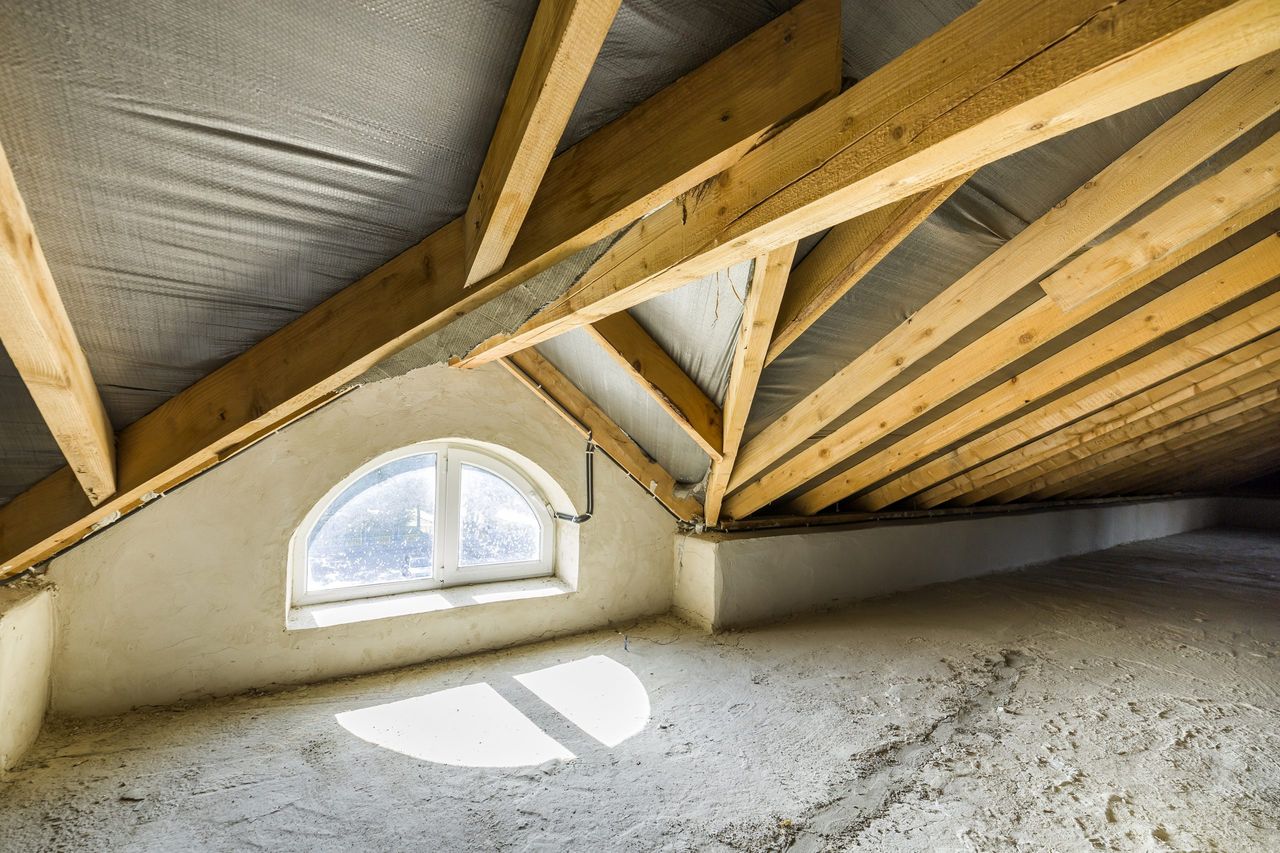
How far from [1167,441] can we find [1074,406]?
2.51 meters

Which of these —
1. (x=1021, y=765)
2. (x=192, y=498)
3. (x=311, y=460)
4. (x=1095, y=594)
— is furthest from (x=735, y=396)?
(x=1095, y=594)

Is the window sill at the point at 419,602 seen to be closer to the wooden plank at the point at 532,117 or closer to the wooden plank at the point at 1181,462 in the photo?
the wooden plank at the point at 532,117

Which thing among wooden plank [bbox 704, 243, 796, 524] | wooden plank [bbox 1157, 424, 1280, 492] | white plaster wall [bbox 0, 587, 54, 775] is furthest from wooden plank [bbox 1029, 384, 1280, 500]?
white plaster wall [bbox 0, 587, 54, 775]

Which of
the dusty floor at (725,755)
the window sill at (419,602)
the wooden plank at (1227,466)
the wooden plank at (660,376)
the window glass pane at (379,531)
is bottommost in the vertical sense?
the dusty floor at (725,755)

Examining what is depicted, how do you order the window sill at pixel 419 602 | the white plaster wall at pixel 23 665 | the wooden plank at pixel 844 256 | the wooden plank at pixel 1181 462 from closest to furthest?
the wooden plank at pixel 844 256 < the white plaster wall at pixel 23 665 < the window sill at pixel 419 602 < the wooden plank at pixel 1181 462

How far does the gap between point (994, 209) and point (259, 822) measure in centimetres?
281

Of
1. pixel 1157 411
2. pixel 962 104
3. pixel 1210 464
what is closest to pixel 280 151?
pixel 962 104

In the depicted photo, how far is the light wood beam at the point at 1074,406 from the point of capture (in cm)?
223

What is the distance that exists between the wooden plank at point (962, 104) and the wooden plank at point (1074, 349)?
129 centimetres

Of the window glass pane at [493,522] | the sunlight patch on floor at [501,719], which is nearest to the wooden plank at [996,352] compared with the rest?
the window glass pane at [493,522]

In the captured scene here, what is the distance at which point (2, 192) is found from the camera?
0.84m

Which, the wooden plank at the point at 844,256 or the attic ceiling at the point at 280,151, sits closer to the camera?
the attic ceiling at the point at 280,151

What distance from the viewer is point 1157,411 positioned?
3320 mm

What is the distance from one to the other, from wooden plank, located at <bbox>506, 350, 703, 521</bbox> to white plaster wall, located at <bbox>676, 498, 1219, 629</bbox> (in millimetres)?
324
